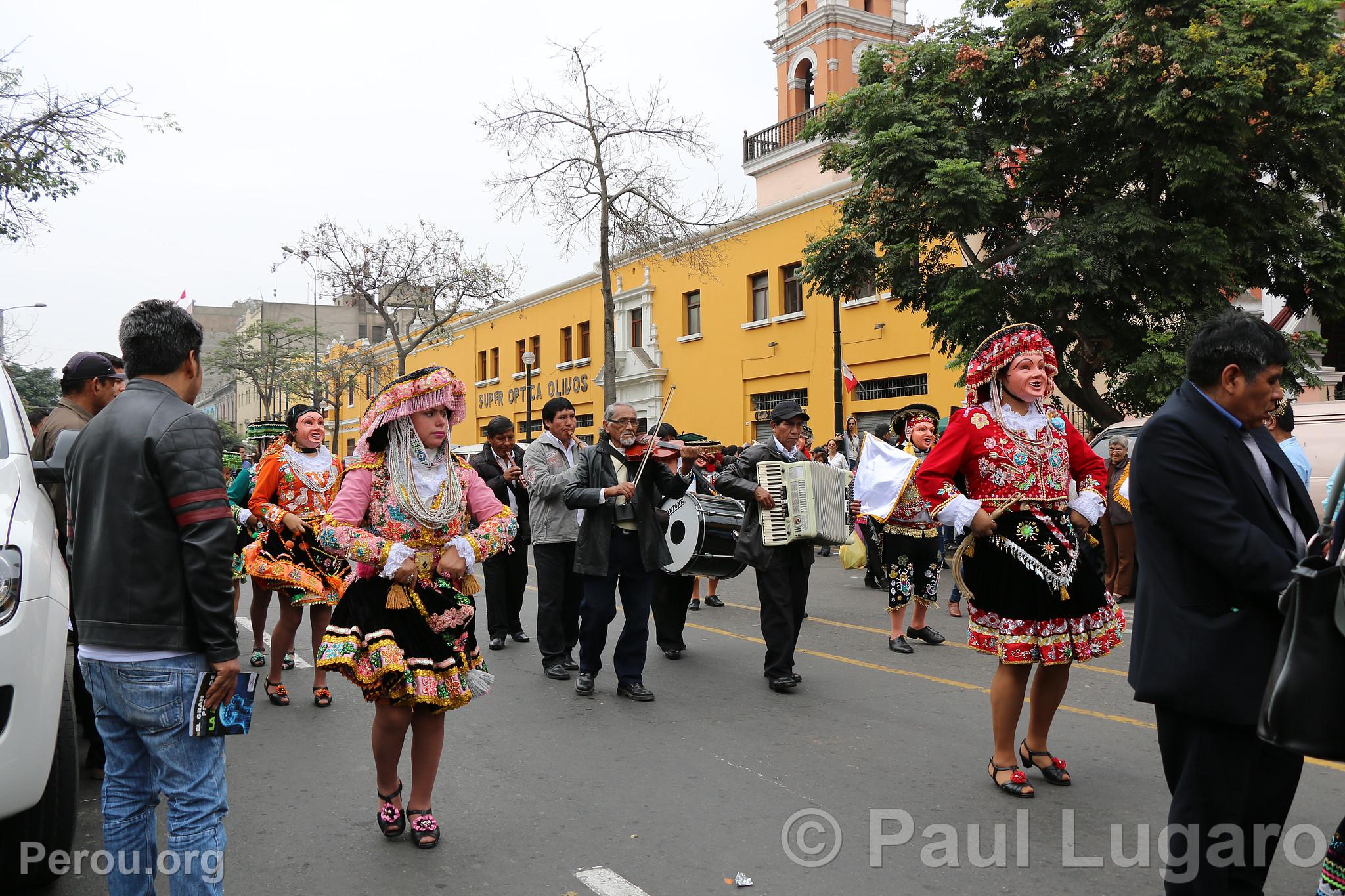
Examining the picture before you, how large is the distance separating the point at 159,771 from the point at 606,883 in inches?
65.5

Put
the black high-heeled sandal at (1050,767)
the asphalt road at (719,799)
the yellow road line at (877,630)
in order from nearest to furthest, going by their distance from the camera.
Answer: the asphalt road at (719,799), the black high-heeled sandal at (1050,767), the yellow road line at (877,630)

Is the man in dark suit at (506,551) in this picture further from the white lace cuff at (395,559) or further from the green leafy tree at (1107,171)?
the green leafy tree at (1107,171)

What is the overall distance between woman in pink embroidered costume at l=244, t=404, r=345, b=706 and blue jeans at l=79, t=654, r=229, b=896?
3.93 metres

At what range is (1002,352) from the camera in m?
5.27

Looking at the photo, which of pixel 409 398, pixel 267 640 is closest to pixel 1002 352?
pixel 409 398

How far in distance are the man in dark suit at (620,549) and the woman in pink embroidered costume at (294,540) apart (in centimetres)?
169

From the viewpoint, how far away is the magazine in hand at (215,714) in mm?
3156

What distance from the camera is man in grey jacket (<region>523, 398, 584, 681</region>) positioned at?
323 inches

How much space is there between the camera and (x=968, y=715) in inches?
259

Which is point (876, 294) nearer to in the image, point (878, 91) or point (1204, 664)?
point (878, 91)

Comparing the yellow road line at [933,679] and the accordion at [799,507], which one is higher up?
the accordion at [799,507]

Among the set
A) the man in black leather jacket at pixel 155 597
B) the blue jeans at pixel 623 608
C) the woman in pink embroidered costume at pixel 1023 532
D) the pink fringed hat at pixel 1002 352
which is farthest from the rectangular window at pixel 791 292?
the man in black leather jacket at pixel 155 597

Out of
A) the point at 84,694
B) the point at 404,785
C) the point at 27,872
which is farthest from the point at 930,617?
the point at 27,872

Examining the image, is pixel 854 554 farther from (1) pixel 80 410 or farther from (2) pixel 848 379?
(2) pixel 848 379
